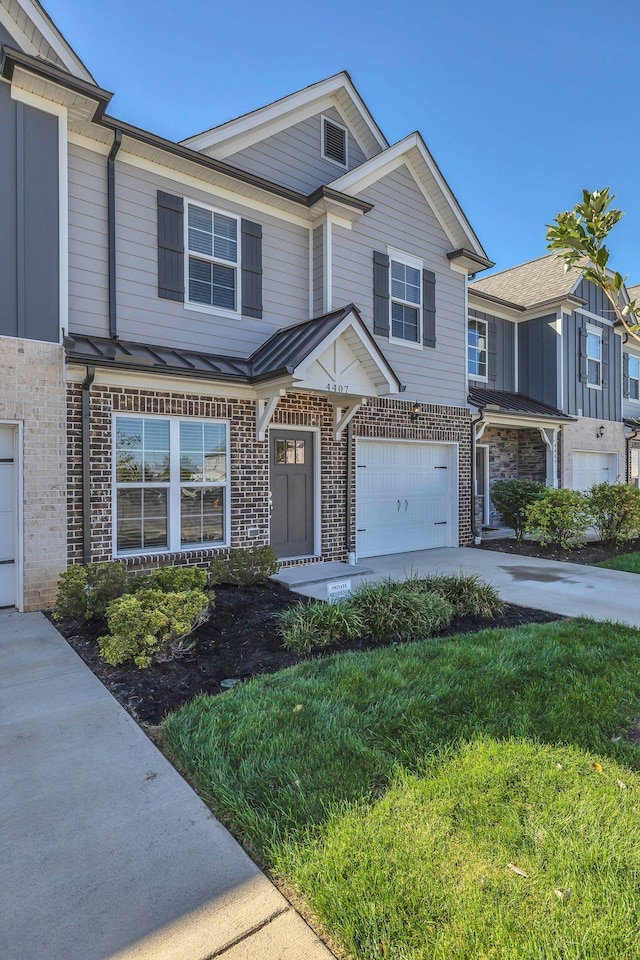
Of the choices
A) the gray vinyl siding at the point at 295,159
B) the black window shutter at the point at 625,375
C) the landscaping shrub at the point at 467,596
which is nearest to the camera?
the landscaping shrub at the point at 467,596

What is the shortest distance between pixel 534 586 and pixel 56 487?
6477 millimetres

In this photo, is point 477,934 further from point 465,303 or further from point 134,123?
point 465,303

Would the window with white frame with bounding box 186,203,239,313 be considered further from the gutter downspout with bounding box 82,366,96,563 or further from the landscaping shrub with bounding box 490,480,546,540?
the landscaping shrub with bounding box 490,480,546,540

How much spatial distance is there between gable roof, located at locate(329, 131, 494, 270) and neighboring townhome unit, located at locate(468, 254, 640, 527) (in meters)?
2.12

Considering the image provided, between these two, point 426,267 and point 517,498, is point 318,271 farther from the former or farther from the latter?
point 517,498

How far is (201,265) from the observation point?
7.80 metres

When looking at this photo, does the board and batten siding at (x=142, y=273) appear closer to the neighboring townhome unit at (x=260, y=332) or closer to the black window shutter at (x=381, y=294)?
the neighboring townhome unit at (x=260, y=332)

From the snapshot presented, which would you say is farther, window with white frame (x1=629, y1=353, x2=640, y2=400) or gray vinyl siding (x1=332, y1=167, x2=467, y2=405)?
window with white frame (x1=629, y1=353, x2=640, y2=400)

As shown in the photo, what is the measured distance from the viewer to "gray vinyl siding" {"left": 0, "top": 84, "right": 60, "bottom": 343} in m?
5.96

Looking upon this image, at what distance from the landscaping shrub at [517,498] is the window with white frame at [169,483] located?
6.60 m

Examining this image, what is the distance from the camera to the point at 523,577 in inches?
324

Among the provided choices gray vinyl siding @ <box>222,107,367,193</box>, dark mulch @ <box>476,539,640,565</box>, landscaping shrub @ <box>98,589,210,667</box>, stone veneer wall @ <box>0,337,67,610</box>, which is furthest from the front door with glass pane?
gray vinyl siding @ <box>222,107,367,193</box>

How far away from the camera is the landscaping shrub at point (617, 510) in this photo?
10914 mm

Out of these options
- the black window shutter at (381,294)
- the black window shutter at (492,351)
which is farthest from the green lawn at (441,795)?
the black window shutter at (492,351)
